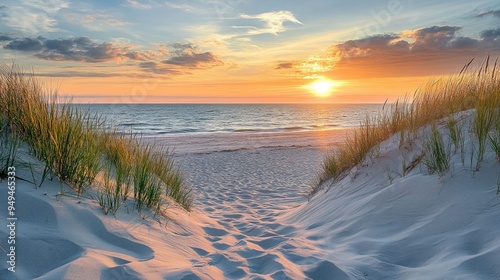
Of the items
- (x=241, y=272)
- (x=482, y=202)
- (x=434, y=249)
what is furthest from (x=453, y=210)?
(x=241, y=272)

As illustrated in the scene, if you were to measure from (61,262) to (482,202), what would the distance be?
3364 millimetres

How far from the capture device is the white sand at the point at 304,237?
2.38m

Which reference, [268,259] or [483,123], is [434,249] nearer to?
[268,259]

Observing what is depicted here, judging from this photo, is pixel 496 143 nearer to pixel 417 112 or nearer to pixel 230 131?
pixel 417 112

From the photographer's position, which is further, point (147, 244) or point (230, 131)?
point (230, 131)

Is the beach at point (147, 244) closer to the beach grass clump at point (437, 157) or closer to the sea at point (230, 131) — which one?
the beach grass clump at point (437, 157)

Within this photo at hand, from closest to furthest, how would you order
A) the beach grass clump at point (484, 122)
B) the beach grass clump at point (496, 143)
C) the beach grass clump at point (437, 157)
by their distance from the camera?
the beach grass clump at point (496, 143), the beach grass clump at point (484, 122), the beach grass clump at point (437, 157)

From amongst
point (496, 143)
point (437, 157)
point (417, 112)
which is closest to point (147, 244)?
point (437, 157)

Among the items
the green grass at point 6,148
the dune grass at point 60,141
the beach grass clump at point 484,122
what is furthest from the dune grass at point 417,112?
the green grass at point 6,148

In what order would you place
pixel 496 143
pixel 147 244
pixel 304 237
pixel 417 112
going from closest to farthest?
pixel 147 244 → pixel 496 143 → pixel 304 237 → pixel 417 112

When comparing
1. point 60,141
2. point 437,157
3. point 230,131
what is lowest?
point 230,131

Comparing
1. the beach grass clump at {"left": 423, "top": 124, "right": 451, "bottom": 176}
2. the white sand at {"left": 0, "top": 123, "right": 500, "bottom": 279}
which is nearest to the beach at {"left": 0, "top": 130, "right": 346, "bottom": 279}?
the white sand at {"left": 0, "top": 123, "right": 500, "bottom": 279}

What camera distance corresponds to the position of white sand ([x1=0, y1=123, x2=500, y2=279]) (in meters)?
2.38

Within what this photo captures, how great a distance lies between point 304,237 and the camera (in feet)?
13.1
